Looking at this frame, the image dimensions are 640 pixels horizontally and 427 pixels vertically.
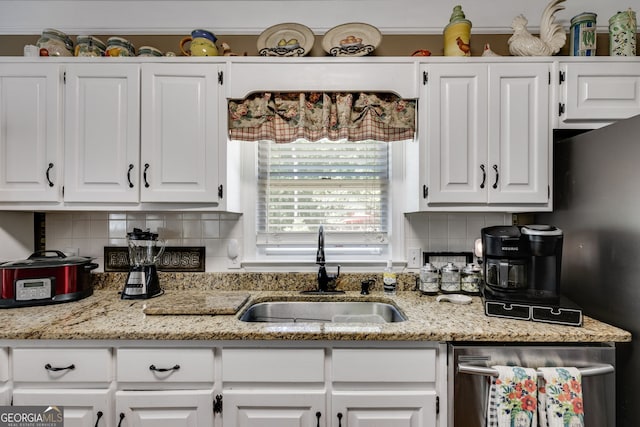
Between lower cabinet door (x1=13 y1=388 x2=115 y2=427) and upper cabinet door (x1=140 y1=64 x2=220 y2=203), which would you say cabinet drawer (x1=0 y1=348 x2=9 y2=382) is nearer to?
lower cabinet door (x1=13 y1=388 x2=115 y2=427)

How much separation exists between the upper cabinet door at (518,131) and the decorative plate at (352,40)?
63 centimetres

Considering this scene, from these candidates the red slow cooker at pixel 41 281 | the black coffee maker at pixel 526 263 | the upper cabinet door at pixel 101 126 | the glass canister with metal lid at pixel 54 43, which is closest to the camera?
the black coffee maker at pixel 526 263

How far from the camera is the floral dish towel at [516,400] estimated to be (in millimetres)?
1188

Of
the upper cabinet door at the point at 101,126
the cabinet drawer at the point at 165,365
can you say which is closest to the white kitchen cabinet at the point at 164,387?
the cabinet drawer at the point at 165,365

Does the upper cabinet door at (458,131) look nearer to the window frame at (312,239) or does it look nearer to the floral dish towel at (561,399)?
the window frame at (312,239)

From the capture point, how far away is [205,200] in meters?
1.68

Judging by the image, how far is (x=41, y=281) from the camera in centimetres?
160

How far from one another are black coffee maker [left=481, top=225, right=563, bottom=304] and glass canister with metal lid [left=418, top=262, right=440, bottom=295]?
0.36m

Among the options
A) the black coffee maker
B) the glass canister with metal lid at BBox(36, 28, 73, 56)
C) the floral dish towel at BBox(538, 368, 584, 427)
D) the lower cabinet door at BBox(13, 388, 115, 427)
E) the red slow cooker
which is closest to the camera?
the floral dish towel at BBox(538, 368, 584, 427)

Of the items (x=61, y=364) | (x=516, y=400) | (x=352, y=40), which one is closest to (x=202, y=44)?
(x=352, y=40)

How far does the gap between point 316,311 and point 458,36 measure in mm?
1684

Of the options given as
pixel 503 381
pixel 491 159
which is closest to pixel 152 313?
pixel 503 381

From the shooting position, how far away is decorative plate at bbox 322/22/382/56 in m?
1.73

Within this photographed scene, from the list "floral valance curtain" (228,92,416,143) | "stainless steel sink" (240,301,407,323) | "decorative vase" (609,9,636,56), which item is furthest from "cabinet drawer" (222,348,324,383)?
"decorative vase" (609,9,636,56)
